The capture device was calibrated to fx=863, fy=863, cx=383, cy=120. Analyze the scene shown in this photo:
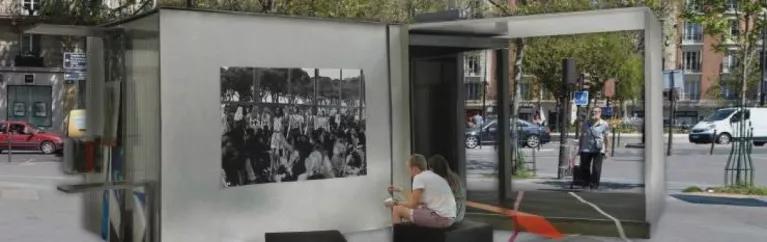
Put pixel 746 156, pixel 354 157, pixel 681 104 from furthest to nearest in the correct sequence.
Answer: pixel 681 104 < pixel 746 156 < pixel 354 157

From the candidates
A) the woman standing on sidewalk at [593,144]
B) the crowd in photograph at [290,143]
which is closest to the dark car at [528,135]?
the woman standing on sidewalk at [593,144]

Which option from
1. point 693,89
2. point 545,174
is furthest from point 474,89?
point 693,89

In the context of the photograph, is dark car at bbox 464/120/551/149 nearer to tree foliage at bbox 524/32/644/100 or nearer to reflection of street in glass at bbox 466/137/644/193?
reflection of street in glass at bbox 466/137/644/193

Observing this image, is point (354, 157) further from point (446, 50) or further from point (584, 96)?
point (584, 96)

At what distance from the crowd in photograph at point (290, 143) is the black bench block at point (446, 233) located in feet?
3.35

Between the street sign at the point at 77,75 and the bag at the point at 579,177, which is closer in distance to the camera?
the street sign at the point at 77,75

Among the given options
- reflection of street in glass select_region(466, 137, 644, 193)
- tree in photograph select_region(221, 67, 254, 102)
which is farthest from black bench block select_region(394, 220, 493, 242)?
reflection of street in glass select_region(466, 137, 644, 193)

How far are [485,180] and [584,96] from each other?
762 centimetres

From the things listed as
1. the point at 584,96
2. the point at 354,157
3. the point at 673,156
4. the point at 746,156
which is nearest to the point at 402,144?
the point at 354,157

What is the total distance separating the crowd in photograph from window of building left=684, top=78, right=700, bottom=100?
76.6 meters

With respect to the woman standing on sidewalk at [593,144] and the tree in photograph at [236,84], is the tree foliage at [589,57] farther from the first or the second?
the tree in photograph at [236,84]

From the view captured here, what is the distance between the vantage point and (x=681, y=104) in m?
78.4

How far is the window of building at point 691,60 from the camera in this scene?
80562mm

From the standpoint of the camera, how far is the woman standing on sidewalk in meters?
15.4
